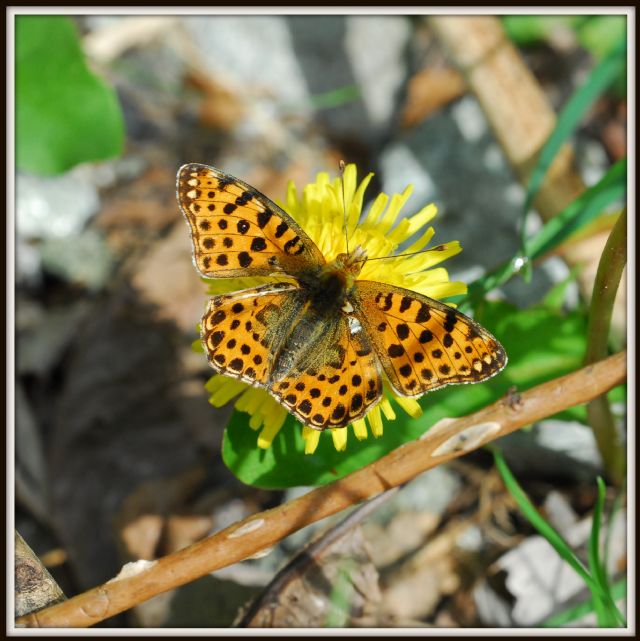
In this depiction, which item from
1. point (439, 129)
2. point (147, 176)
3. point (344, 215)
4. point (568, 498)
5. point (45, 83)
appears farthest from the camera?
point (147, 176)

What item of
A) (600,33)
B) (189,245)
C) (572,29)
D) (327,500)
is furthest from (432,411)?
(572,29)

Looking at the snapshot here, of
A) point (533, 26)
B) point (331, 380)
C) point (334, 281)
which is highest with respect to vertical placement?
point (533, 26)

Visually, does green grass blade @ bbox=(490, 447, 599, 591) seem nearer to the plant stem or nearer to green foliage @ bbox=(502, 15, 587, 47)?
the plant stem

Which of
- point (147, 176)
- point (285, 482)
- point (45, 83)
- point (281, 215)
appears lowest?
point (285, 482)

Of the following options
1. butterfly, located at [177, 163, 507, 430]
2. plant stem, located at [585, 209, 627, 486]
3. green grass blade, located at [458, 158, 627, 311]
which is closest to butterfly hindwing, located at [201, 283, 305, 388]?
butterfly, located at [177, 163, 507, 430]

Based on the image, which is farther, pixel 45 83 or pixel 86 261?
pixel 86 261

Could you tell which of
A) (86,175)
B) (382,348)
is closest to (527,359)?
(382,348)

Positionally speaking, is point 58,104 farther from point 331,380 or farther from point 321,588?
point 321,588

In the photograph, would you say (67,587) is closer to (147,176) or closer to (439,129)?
(147,176)
